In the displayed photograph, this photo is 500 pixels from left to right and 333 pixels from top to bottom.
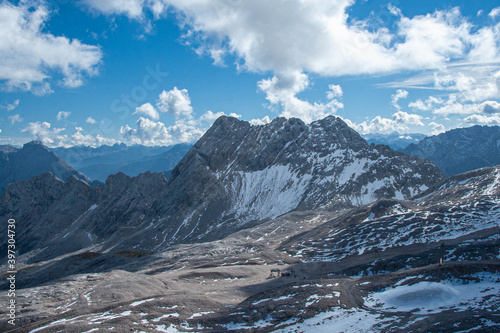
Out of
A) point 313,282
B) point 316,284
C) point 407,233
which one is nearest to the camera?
point 316,284

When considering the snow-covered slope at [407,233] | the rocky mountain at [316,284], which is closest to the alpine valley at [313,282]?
the rocky mountain at [316,284]

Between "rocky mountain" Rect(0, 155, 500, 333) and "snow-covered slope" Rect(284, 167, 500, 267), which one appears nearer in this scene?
"rocky mountain" Rect(0, 155, 500, 333)

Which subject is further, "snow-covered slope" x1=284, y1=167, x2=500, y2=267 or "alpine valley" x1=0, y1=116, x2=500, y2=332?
"snow-covered slope" x1=284, y1=167, x2=500, y2=267

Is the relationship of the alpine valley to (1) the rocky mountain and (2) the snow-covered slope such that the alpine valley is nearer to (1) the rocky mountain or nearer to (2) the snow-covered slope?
(1) the rocky mountain

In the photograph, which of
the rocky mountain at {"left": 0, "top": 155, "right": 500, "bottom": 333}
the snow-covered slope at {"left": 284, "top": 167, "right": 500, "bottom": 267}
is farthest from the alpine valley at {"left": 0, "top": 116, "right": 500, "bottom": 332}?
the snow-covered slope at {"left": 284, "top": 167, "right": 500, "bottom": 267}

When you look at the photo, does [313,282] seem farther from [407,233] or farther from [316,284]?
[407,233]

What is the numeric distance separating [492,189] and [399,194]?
2563 inches

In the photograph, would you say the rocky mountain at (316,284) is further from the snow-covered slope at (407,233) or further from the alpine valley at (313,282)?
the snow-covered slope at (407,233)

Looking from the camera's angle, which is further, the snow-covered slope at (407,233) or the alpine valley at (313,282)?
the snow-covered slope at (407,233)

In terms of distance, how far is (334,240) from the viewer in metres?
106

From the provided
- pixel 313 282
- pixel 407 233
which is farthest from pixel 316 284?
pixel 407 233

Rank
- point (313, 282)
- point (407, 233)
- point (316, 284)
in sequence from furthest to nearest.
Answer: point (407, 233) < point (313, 282) < point (316, 284)

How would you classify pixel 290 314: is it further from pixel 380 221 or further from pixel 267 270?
pixel 380 221

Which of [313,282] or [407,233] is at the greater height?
[313,282]
